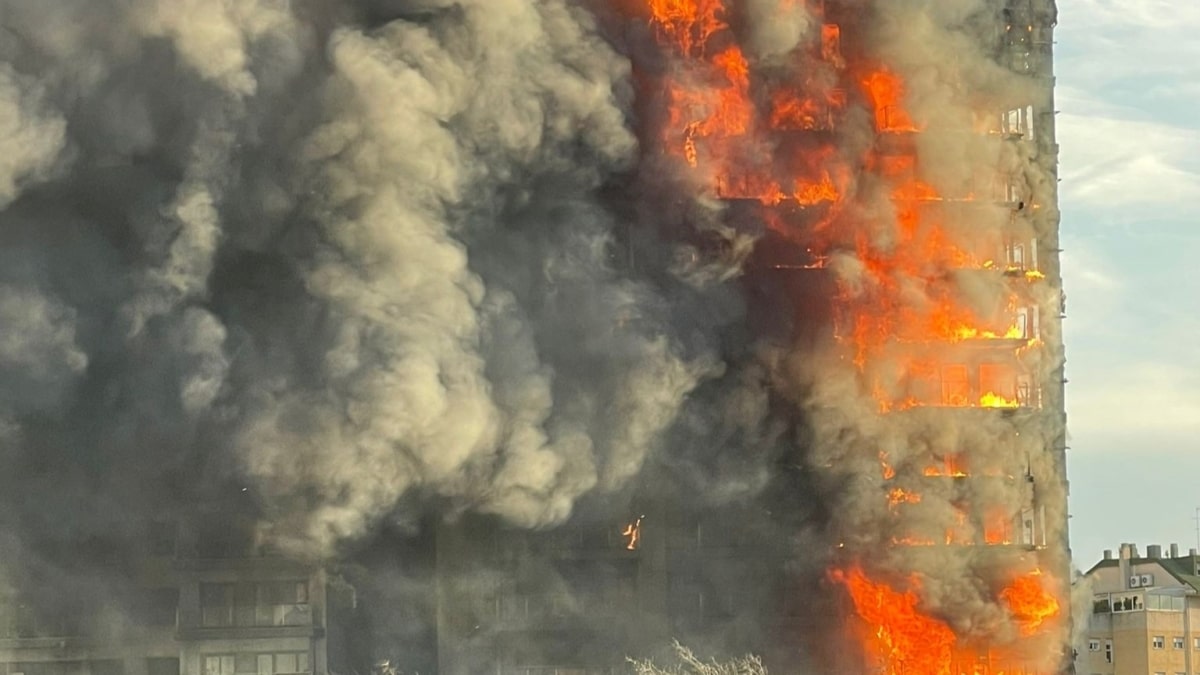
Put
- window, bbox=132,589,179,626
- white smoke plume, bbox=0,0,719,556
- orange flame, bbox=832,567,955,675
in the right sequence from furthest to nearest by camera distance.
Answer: orange flame, bbox=832,567,955,675 < window, bbox=132,589,179,626 < white smoke plume, bbox=0,0,719,556

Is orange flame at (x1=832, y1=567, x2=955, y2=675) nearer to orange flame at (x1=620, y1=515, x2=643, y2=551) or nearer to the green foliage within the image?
the green foliage

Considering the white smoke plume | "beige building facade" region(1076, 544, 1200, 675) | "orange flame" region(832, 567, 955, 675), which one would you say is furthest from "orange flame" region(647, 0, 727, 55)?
"beige building facade" region(1076, 544, 1200, 675)

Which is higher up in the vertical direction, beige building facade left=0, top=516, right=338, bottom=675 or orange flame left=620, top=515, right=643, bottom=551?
orange flame left=620, top=515, right=643, bottom=551

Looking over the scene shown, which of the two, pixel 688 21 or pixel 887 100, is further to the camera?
pixel 887 100

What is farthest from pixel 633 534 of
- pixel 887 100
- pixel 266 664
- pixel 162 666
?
pixel 887 100

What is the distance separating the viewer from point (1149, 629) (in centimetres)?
12025

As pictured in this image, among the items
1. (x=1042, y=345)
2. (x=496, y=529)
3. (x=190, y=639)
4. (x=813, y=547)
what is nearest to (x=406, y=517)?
(x=496, y=529)

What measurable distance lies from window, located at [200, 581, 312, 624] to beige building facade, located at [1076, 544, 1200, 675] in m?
60.5

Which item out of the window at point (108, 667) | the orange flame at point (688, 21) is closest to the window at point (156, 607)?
the window at point (108, 667)

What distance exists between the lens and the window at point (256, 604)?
7150cm

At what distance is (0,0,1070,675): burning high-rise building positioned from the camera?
204ft

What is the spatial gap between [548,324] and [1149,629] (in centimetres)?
6402

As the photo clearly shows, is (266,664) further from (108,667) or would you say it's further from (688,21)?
(688,21)

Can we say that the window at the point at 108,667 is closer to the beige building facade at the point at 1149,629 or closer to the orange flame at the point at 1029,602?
the orange flame at the point at 1029,602
